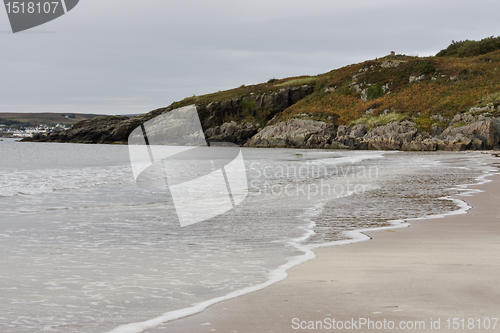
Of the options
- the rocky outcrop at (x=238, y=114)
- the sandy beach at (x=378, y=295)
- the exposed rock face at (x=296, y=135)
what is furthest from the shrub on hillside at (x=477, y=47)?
the sandy beach at (x=378, y=295)

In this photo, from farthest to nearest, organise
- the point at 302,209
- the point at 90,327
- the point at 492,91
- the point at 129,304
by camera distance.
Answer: the point at 492,91 → the point at 302,209 → the point at 129,304 → the point at 90,327

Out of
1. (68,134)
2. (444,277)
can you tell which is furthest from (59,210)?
(68,134)

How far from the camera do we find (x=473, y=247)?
4.70 meters

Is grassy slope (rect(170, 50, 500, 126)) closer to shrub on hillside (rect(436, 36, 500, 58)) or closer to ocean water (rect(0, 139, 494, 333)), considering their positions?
shrub on hillside (rect(436, 36, 500, 58))

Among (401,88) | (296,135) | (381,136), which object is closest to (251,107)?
(296,135)

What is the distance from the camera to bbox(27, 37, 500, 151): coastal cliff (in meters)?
43.7

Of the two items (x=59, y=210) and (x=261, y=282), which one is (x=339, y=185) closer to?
(x=59, y=210)

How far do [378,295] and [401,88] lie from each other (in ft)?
194

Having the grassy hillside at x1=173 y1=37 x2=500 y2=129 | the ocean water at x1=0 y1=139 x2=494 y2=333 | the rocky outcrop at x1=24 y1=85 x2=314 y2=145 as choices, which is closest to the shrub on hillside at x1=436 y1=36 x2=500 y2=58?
the grassy hillside at x1=173 y1=37 x2=500 y2=129

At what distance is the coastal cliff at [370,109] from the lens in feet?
143

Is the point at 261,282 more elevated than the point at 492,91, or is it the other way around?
the point at 492,91

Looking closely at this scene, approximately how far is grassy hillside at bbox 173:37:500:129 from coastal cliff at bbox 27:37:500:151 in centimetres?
12

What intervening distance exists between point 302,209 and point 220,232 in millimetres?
2497

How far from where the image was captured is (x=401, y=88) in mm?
57781
